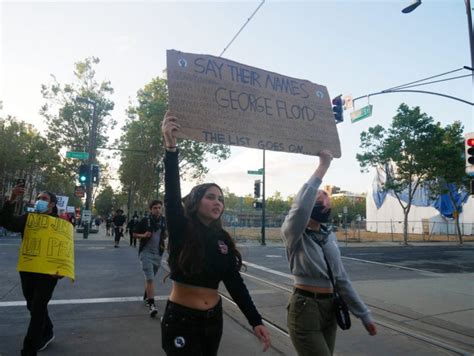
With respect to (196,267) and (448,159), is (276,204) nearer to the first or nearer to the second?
(448,159)

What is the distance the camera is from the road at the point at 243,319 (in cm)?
498

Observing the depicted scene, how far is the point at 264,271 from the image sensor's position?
12.4m

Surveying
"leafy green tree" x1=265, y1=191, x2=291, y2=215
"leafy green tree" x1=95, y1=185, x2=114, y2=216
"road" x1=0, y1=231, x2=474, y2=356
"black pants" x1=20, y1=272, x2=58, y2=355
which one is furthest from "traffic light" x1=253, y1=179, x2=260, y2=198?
"leafy green tree" x1=265, y1=191, x2=291, y2=215

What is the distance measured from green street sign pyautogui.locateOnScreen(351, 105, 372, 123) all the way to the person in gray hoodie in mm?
12553

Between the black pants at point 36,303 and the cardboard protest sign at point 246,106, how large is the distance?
2538 mm

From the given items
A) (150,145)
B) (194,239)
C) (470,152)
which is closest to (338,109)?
(470,152)

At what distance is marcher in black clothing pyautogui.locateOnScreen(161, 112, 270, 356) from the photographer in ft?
8.12

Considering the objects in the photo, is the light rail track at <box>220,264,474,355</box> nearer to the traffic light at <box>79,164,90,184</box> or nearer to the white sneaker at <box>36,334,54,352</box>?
the white sneaker at <box>36,334,54,352</box>

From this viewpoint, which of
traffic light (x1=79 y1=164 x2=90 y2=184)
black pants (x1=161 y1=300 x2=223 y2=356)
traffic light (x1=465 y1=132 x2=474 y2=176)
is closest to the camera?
black pants (x1=161 y1=300 x2=223 y2=356)

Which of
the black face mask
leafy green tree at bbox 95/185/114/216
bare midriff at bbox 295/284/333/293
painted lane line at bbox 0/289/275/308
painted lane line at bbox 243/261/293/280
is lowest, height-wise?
painted lane line at bbox 0/289/275/308

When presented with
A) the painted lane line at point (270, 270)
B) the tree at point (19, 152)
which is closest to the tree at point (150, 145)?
the tree at point (19, 152)

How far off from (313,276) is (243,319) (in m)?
3.65

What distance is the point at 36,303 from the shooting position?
4168mm

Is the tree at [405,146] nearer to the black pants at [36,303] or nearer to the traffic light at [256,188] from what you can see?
the traffic light at [256,188]
